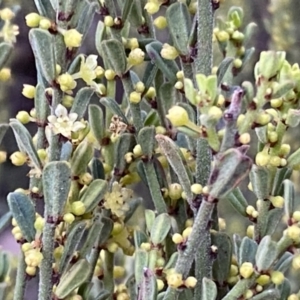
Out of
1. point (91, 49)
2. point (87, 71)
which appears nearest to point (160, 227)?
point (87, 71)

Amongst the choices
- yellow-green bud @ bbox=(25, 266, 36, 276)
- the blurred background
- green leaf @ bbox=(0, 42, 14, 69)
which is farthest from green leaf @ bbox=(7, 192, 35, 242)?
the blurred background

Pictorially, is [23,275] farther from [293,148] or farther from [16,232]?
[293,148]

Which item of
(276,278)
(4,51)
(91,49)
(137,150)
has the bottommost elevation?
(276,278)

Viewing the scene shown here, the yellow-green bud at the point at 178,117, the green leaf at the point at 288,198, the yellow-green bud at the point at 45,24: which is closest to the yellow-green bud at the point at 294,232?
the green leaf at the point at 288,198

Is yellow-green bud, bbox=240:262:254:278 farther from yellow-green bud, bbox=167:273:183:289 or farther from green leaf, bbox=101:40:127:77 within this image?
green leaf, bbox=101:40:127:77

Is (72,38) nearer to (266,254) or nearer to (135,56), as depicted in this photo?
(135,56)

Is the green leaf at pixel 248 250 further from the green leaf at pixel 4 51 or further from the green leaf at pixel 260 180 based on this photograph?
the green leaf at pixel 4 51
